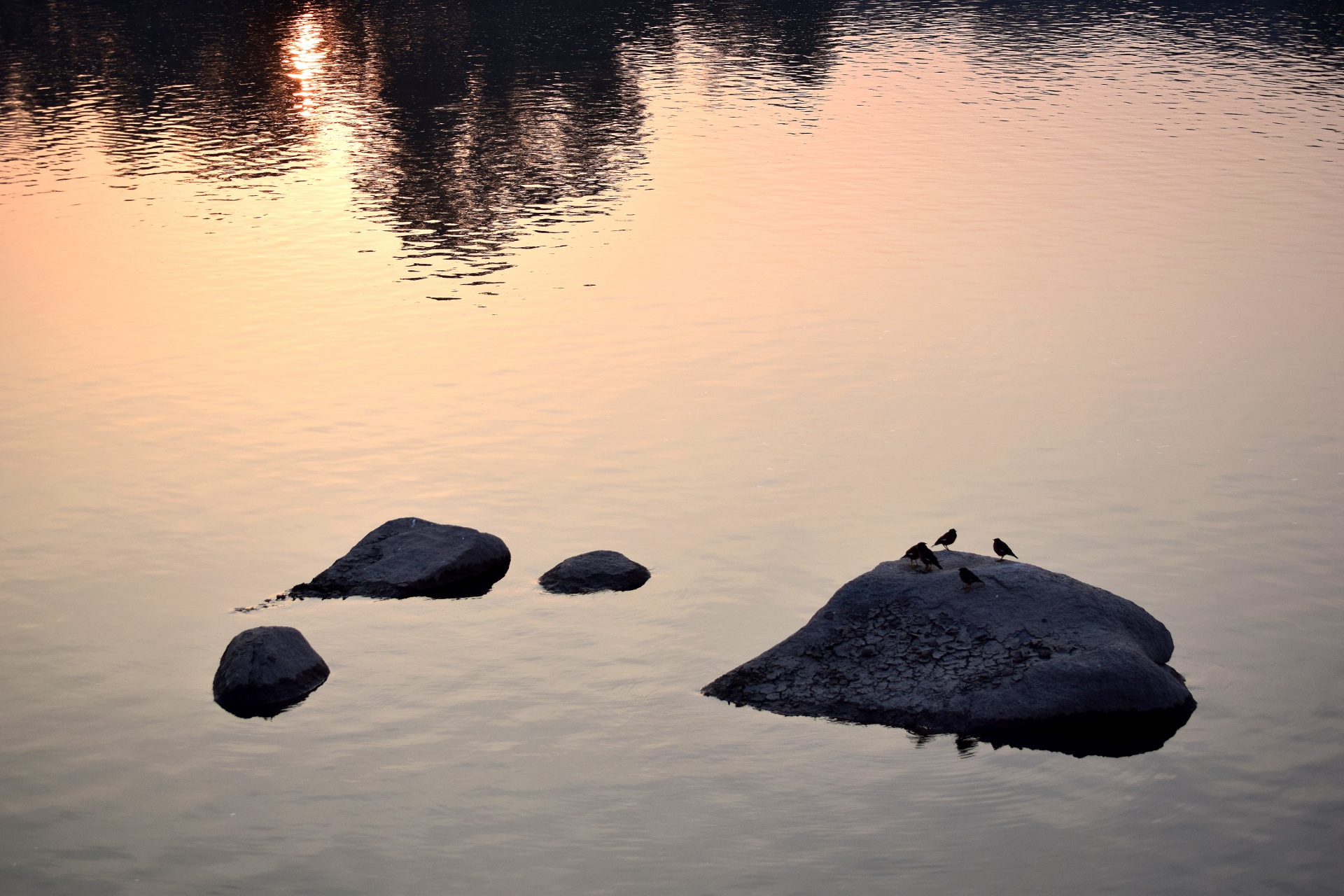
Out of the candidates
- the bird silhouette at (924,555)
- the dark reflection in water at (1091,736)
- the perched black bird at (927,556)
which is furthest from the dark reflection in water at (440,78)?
the dark reflection in water at (1091,736)

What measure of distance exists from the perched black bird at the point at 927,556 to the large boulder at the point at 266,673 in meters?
7.76

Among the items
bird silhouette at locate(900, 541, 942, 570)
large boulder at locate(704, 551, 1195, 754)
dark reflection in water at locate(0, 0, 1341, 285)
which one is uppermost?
bird silhouette at locate(900, 541, 942, 570)

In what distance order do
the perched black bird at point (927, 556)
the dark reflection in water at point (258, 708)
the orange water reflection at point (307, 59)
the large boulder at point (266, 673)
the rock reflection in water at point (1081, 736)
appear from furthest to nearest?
the orange water reflection at point (307, 59) → the perched black bird at point (927, 556) → the large boulder at point (266, 673) → the dark reflection in water at point (258, 708) → the rock reflection in water at point (1081, 736)

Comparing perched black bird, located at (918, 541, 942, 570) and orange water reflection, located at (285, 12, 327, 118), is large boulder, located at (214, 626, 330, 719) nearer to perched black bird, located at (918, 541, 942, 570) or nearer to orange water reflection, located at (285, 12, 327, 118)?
perched black bird, located at (918, 541, 942, 570)

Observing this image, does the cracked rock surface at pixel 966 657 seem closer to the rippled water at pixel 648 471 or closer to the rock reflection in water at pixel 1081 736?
the rock reflection in water at pixel 1081 736

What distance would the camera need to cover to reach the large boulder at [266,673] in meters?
17.6

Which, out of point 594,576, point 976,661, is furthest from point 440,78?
point 976,661

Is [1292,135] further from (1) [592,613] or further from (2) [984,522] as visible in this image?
(1) [592,613]

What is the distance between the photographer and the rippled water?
15.1 m

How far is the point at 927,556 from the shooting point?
18000 mm

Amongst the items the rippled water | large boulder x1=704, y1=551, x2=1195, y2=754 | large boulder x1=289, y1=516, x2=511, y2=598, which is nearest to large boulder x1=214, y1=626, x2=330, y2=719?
the rippled water

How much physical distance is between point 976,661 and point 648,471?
30.1ft

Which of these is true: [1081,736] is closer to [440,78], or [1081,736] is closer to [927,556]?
[927,556]

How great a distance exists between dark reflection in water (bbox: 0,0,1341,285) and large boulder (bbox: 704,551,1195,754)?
2344 cm
